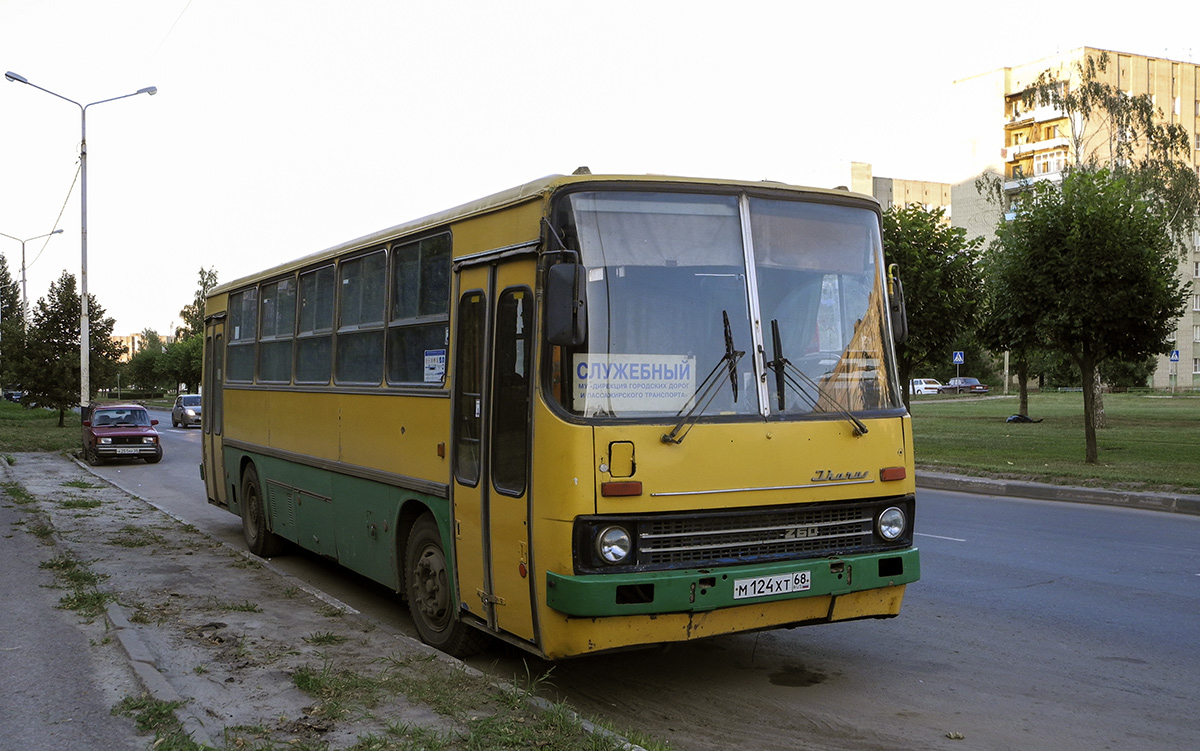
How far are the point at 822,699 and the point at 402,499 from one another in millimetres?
3183

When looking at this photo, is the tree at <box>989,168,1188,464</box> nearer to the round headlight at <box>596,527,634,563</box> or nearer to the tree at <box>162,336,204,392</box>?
the round headlight at <box>596,527,634,563</box>

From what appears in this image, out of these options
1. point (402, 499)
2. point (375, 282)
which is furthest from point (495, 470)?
point (375, 282)

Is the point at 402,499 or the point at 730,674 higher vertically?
the point at 402,499

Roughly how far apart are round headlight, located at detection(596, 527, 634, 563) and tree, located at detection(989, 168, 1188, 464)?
16.9 meters

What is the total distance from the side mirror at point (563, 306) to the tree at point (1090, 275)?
666 inches

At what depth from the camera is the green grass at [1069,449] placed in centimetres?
1836

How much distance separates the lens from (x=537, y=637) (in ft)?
19.6

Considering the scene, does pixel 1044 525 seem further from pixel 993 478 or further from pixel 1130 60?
pixel 1130 60

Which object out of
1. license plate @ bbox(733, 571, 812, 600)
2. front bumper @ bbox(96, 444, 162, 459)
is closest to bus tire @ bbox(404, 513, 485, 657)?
license plate @ bbox(733, 571, 812, 600)

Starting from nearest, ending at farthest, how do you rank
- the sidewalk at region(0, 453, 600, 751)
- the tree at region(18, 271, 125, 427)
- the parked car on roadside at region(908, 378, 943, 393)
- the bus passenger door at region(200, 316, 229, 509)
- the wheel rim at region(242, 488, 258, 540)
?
the sidewalk at region(0, 453, 600, 751)
the wheel rim at region(242, 488, 258, 540)
the bus passenger door at region(200, 316, 229, 509)
the tree at region(18, 271, 125, 427)
the parked car on roadside at region(908, 378, 943, 393)

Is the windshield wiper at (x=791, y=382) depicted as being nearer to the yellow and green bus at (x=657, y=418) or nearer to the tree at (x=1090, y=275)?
the yellow and green bus at (x=657, y=418)

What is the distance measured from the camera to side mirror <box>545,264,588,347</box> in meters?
5.59

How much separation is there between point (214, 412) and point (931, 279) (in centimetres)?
1749

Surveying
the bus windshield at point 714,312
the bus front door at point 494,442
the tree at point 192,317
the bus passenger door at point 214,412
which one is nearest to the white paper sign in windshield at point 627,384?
the bus windshield at point 714,312
